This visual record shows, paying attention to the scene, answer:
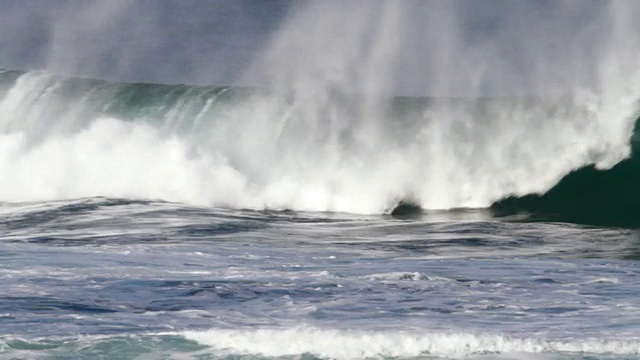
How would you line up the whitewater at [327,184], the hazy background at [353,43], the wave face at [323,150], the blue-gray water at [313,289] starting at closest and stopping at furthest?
the blue-gray water at [313,289]
the whitewater at [327,184]
the wave face at [323,150]
the hazy background at [353,43]

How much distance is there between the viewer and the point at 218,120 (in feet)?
77.7

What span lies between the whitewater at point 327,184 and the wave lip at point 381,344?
0.02 m

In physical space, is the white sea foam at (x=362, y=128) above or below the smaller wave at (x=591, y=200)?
above

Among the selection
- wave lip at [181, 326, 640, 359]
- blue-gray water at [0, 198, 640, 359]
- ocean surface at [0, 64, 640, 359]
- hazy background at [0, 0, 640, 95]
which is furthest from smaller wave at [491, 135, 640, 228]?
wave lip at [181, 326, 640, 359]

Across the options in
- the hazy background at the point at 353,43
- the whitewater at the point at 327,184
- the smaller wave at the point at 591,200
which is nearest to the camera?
the whitewater at the point at 327,184

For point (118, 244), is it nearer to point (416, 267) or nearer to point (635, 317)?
point (416, 267)

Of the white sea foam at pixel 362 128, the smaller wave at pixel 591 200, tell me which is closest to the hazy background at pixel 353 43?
the white sea foam at pixel 362 128

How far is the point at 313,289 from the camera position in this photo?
12039mm

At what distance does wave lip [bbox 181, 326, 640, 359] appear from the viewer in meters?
9.63

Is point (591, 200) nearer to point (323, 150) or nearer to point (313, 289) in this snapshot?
point (323, 150)

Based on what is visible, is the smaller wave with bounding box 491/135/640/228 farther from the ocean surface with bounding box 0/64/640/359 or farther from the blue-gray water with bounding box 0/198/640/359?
the blue-gray water with bounding box 0/198/640/359

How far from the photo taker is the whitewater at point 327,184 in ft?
34.6

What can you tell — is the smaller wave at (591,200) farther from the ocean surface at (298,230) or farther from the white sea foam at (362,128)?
the white sea foam at (362,128)

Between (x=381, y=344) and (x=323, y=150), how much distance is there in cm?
1146
